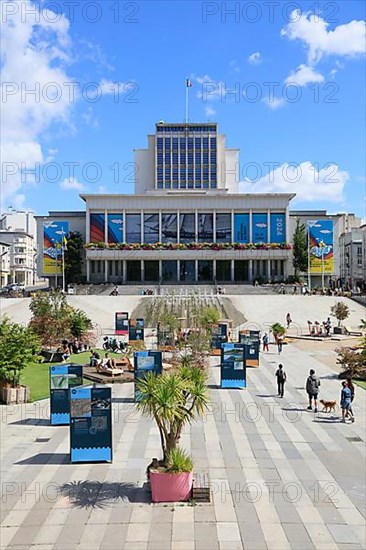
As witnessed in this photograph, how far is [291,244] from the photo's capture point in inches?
3354

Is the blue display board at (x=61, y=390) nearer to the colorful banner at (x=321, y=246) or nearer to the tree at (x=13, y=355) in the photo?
the tree at (x=13, y=355)

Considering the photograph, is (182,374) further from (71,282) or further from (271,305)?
(71,282)

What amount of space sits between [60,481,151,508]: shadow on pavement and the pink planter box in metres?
0.30

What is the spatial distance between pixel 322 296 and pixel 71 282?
38.4 meters

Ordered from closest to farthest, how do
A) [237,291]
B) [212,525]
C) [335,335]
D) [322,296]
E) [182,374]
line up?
[212,525], [182,374], [335,335], [322,296], [237,291]

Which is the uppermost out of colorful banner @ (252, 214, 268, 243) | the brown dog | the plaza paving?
colorful banner @ (252, 214, 268, 243)

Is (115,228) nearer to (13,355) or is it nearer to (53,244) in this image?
(53,244)

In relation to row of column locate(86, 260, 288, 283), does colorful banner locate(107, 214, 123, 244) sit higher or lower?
higher

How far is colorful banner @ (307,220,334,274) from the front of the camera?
83000 mm

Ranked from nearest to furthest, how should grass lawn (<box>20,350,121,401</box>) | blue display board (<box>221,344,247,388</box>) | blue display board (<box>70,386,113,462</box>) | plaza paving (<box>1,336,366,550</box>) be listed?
1. plaza paving (<box>1,336,366,550</box>)
2. blue display board (<box>70,386,113,462</box>)
3. grass lawn (<box>20,350,121,401</box>)
4. blue display board (<box>221,344,247,388</box>)

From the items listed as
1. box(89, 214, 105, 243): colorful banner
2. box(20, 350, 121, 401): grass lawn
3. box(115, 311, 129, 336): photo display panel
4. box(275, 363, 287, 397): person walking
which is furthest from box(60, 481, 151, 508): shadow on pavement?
box(89, 214, 105, 243): colorful banner

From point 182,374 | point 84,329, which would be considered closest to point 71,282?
point 84,329

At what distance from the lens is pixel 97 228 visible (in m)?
85.5

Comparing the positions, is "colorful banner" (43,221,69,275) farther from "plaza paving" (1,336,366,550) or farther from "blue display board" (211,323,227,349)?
"plaza paving" (1,336,366,550)
